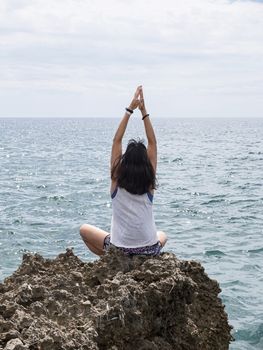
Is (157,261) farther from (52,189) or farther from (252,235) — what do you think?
(52,189)

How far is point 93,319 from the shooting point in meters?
5.04

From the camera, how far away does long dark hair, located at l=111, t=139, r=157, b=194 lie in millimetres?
6762

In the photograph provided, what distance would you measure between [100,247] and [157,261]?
1.45m

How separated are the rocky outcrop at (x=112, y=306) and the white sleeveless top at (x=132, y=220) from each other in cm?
48

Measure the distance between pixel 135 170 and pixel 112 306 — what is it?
200 cm

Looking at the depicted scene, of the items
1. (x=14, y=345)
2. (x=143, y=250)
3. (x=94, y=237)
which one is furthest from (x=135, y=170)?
(x=14, y=345)

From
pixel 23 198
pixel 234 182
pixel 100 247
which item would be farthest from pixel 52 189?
pixel 100 247

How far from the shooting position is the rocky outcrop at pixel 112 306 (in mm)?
4734

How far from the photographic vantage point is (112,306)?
16.8ft

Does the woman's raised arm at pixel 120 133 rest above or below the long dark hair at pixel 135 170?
above

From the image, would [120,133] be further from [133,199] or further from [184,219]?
[184,219]

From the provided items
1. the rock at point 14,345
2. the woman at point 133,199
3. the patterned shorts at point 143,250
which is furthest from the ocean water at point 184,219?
the rock at point 14,345

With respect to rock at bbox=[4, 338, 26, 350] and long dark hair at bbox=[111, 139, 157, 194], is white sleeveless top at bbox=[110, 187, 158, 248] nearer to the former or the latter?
long dark hair at bbox=[111, 139, 157, 194]

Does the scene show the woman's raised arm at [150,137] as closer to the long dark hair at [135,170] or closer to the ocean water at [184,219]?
the long dark hair at [135,170]
